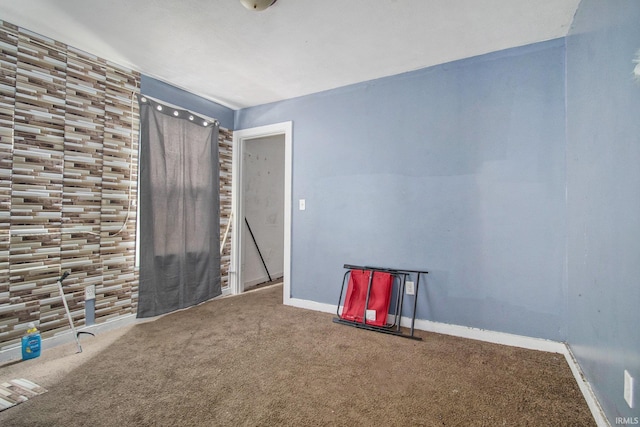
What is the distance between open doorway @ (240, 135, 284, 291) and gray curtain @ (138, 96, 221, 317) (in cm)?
54

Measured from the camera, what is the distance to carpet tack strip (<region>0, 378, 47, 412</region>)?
5.22ft

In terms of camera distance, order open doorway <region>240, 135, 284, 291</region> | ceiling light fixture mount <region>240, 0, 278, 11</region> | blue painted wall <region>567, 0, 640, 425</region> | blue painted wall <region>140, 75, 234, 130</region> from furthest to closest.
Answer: open doorway <region>240, 135, 284, 291</region>, blue painted wall <region>140, 75, 234, 130</region>, ceiling light fixture mount <region>240, 0, 278, 11</region>, blue painted wall <region>567, 0, 640, 425</region>

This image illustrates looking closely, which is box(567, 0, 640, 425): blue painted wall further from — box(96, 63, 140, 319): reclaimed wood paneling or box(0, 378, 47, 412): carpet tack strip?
box(96, 63, 140, 319): reclaimed wood paneling

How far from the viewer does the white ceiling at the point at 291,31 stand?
1.89m

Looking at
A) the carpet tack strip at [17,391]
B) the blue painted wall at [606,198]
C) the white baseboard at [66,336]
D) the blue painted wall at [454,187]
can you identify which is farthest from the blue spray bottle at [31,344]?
the blue painted wall at [606,198]

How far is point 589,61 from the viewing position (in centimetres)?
164

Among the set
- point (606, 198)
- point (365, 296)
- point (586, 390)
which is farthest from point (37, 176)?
point (586, 390)

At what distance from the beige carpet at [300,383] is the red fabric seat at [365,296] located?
0.21 m

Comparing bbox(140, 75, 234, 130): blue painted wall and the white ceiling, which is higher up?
the white ceiling

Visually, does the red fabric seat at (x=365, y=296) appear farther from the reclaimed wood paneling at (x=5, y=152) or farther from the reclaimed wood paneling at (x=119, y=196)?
the reclaimed wood paneling at (x=5, y=152)

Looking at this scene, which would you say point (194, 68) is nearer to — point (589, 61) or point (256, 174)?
point (256, 174)

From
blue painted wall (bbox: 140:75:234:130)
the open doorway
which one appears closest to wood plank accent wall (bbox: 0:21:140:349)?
blue painted wall (bbox: 140:75:234:130)

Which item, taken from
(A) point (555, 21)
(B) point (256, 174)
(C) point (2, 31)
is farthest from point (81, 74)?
(A) point (555, 21)

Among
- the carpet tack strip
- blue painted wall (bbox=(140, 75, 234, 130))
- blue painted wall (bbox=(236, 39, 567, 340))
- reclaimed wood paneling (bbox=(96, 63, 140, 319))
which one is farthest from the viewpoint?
blue painted wall (bbox=(140, 75, 234, 130))
